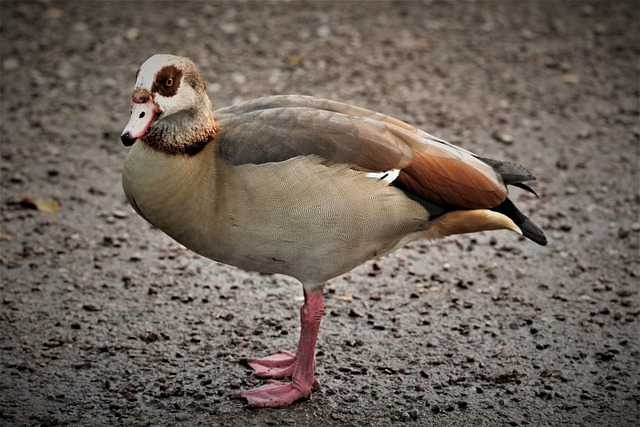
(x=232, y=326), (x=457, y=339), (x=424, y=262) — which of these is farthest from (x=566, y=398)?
(x=232, y=326)

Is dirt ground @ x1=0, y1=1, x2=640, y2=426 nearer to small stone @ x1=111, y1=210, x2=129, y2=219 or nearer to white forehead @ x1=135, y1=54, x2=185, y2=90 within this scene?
small stone @ x1=111, y1=210, x2=129, y2=219

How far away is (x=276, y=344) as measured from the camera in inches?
166

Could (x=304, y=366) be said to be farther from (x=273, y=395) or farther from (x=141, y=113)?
(x=141, y=113)

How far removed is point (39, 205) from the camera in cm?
531

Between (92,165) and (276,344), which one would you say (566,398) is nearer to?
(276,344)

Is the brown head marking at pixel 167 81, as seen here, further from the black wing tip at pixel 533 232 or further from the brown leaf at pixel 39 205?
the brown leaf at pixel 39 205

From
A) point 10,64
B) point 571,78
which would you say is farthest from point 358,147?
point 10,64

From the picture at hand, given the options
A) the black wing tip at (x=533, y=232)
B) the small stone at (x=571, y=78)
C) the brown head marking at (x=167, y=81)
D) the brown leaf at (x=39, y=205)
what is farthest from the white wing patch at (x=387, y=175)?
the small stone at (x=571, y=78)

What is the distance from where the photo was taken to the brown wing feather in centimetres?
344

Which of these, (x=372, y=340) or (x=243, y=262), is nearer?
(x=243, y=262)

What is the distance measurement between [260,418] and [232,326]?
2.71 ft

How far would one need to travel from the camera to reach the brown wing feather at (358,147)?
3.44 m

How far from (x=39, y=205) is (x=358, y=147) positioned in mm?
2749

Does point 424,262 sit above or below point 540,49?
below
